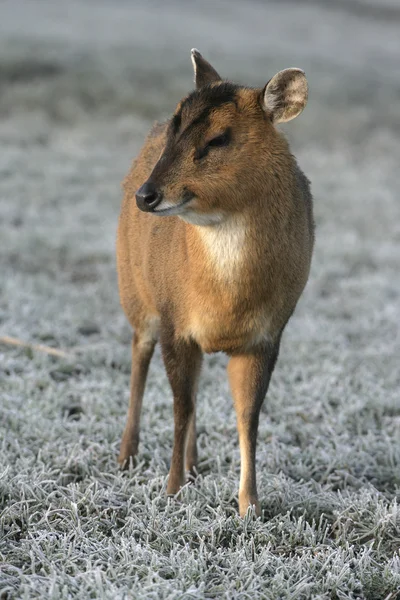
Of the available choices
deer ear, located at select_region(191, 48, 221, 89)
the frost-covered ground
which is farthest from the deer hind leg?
deer ear, located at select_region(191, 48, 221, 89)

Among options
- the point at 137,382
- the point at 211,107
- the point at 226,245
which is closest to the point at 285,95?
the point at 211,107

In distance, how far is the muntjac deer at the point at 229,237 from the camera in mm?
3625

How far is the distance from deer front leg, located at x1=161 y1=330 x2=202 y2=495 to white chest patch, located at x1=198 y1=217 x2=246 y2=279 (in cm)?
57

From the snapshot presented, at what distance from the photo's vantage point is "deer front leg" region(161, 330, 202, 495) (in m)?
4.21

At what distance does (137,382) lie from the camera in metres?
5.18

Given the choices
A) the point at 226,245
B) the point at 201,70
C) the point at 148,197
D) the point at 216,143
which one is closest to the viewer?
the point at 148,197

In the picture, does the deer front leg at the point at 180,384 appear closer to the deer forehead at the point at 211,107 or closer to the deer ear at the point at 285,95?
the deer forehead at the point at 211,107

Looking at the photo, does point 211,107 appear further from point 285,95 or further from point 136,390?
point 136,390

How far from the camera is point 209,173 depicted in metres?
3.60

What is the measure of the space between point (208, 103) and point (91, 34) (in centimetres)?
2629

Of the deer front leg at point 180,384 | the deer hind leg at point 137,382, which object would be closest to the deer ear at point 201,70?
the deer front leg at point 180,384

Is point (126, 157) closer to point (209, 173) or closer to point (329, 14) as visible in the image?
point (209, 173)

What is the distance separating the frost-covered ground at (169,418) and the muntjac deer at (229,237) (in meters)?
0.46

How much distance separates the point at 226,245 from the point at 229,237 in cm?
4
